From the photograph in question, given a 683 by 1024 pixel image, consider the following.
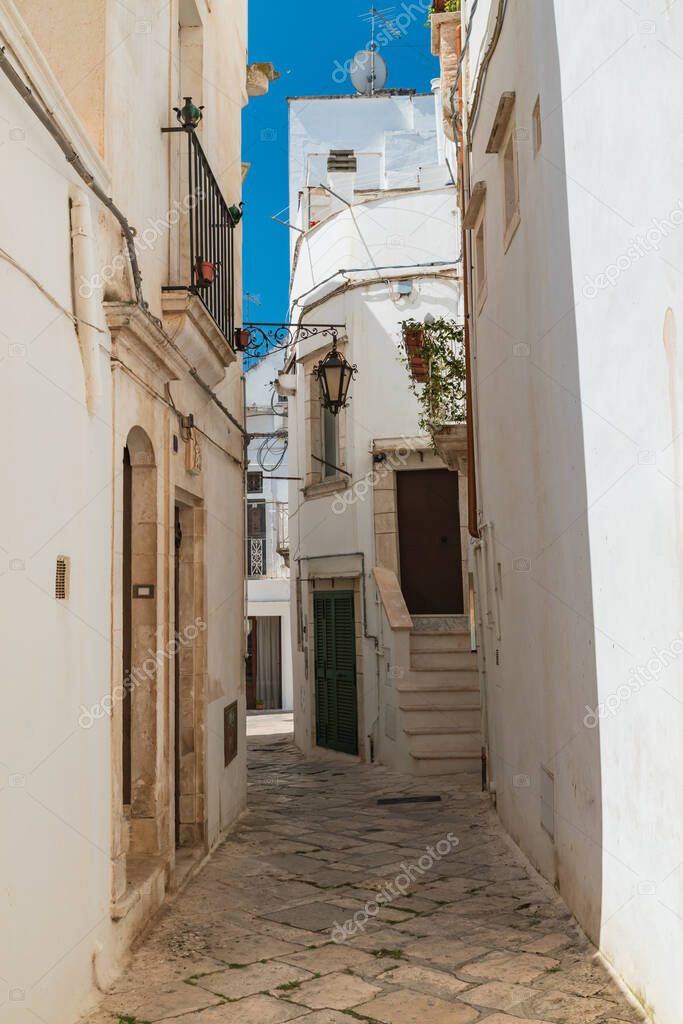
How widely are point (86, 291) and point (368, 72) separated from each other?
68.6 feet

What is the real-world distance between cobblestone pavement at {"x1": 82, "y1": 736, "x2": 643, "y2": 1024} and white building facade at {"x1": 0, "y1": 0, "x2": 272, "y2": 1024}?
303mm

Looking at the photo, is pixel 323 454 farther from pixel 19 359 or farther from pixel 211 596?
pixel 19 359

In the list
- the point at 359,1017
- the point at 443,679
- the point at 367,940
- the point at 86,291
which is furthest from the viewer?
the point at 443,679

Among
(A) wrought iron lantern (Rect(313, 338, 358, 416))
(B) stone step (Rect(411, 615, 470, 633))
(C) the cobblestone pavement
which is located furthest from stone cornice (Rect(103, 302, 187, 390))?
(B) stone step (Rect(411, 615, 470, 633))

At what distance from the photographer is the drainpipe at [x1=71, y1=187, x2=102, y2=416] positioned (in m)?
4.84

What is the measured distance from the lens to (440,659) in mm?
12891

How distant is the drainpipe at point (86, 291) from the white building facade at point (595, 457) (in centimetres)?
243

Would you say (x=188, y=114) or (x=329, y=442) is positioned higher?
(x=188, y=114)

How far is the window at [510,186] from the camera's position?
7285 millimetres

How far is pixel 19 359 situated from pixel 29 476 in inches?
18.1

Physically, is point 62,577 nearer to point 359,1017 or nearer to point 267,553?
point 359,1017

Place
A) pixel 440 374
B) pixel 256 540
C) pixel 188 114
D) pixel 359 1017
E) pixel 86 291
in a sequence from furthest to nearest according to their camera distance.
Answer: pixel 256 540 < pixel 440 374 < pixel 188 114 < pixel 86 291 < pixel 359 1017

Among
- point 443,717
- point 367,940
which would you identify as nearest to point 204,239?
point 367,940

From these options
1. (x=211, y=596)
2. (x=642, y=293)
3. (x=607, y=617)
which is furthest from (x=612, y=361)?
(x=211, y=596)
